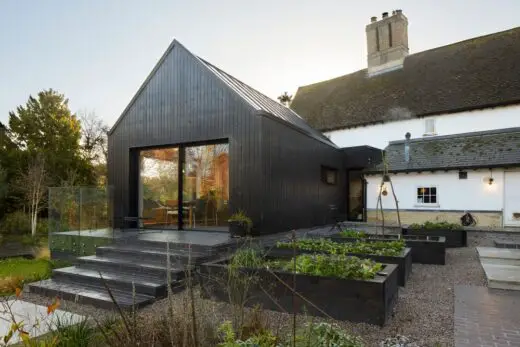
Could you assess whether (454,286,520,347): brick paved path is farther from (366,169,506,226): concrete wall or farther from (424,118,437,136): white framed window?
(424,118,437,136): white framed window

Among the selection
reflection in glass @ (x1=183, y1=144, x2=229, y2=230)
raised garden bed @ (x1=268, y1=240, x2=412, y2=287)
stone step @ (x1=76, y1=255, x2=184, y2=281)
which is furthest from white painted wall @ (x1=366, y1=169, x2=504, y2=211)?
stone step @ (x1=76, y1=255, x2=184, y2=281)

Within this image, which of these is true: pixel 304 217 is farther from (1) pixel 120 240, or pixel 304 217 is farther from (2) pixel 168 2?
(2) pixel 168 2

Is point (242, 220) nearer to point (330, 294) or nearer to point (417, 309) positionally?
point (330, 294)

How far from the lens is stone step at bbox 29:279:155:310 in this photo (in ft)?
16.2

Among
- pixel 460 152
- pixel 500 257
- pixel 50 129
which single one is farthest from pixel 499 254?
pixel 50 129

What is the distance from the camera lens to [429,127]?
51.8 ft

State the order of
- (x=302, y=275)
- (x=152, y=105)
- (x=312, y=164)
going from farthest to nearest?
(x=312, y=164) → (x=152, y=105) → (x=302, y=275)

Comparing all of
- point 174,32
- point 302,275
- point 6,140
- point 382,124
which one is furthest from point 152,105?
point 6,140

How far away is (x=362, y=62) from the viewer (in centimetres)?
2142

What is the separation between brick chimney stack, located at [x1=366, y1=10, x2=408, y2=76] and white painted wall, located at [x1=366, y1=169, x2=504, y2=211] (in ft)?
27.1

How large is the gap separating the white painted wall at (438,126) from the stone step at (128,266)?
13.8m

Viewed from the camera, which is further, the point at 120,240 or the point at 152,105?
the point at 152,105

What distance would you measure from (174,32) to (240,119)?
5079 millimetres

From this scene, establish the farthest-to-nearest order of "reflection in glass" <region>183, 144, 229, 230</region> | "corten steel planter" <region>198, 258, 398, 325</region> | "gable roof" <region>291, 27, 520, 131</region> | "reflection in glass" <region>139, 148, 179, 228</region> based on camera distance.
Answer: "gable roof" <region>291, 27, 520, 131</region> → "reflection in glass" <region>139, 148, 179, 228</region> → "reflection in glass" <region>183, 144, 229, 230</region> → "corten steel planter" <region>198, 258, 398, 325</region>
